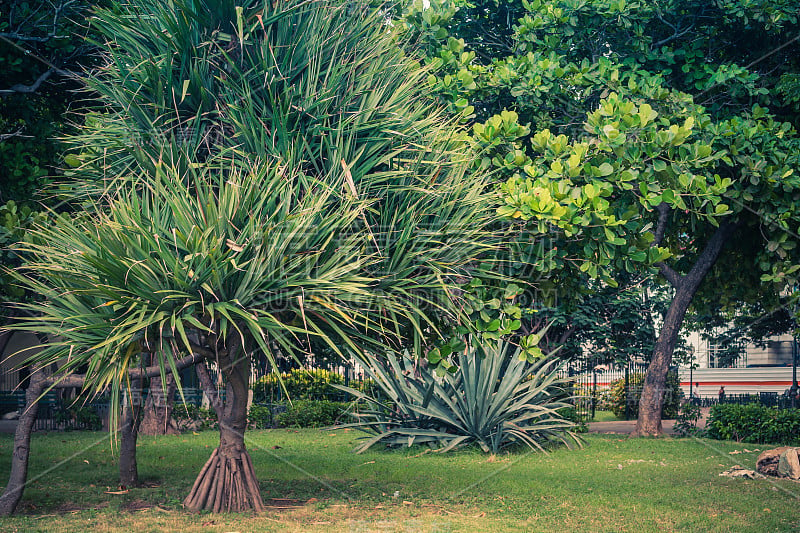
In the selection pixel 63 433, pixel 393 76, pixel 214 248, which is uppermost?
pixel 393 76

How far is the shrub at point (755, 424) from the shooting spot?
46.5 ft

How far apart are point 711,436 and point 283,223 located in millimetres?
12421

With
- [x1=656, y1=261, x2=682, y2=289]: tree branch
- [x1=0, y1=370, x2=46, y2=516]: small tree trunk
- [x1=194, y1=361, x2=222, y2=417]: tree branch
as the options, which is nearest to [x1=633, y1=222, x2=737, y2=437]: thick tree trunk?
[x1=656, y1=261, x2=682, y2=289]: tree branch

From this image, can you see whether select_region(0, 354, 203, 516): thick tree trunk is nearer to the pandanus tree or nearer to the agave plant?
the pandanus tree

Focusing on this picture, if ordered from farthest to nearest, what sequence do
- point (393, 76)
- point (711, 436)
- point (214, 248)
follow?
point (711, 436) < point (393, 76) < point (214, 248)

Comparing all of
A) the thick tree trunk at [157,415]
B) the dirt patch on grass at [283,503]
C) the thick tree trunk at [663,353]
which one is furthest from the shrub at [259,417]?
the dirt patch on grass at [283,503]

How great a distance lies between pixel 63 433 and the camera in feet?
54.7

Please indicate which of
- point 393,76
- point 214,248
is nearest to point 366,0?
point 393,76

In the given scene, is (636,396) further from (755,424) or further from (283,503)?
(283,503)

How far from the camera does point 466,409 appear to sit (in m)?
12.5

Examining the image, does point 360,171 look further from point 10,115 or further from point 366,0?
point 10,115

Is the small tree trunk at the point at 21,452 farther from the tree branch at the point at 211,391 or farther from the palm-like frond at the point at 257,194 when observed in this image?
the tree branch at the point at 211,391

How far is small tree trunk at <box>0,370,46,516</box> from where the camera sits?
7246 millimetres

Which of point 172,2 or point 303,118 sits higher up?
point 172,2
